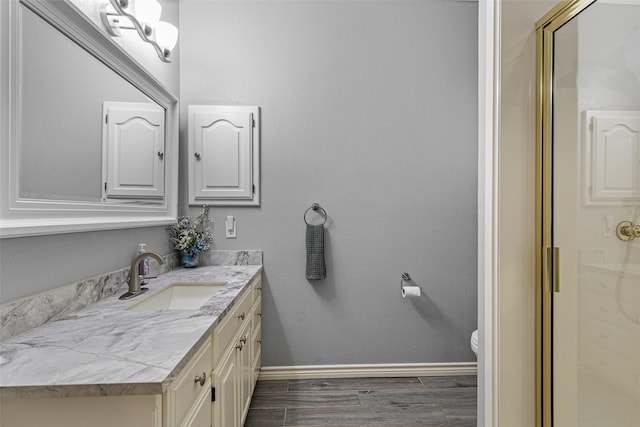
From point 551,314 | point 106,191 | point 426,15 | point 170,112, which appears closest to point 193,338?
point 106,191

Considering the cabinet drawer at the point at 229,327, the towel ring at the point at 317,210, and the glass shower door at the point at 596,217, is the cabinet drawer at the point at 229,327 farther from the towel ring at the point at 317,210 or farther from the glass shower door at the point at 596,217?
the glass shower door at the point at 596,217

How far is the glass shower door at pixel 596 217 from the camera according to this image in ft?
3.36

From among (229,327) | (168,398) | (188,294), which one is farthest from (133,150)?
(168,398)

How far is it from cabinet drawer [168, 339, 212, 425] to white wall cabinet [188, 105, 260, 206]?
138cm

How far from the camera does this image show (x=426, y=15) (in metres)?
2.39

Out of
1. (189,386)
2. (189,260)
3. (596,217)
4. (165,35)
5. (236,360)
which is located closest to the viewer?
(189,386)

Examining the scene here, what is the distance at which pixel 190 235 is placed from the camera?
2158mm

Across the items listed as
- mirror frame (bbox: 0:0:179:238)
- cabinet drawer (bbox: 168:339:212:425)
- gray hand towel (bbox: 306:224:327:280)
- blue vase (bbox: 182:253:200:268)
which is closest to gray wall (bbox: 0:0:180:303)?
mirror frame (bbox: 0:0:179:238)

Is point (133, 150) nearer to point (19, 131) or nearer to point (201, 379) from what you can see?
point (19, 131)

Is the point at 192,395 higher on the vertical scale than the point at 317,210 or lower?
lower

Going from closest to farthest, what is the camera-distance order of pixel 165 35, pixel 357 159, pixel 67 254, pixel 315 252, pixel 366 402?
pixel 67 254, pixel 165 35, pixel 366 402, pixel 315 252, pixel 357 159

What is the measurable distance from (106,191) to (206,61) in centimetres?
133

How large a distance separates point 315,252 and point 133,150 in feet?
4.12

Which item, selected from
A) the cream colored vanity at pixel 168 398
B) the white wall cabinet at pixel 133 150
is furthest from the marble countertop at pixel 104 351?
the white wall cabinet at pixel 133 150
